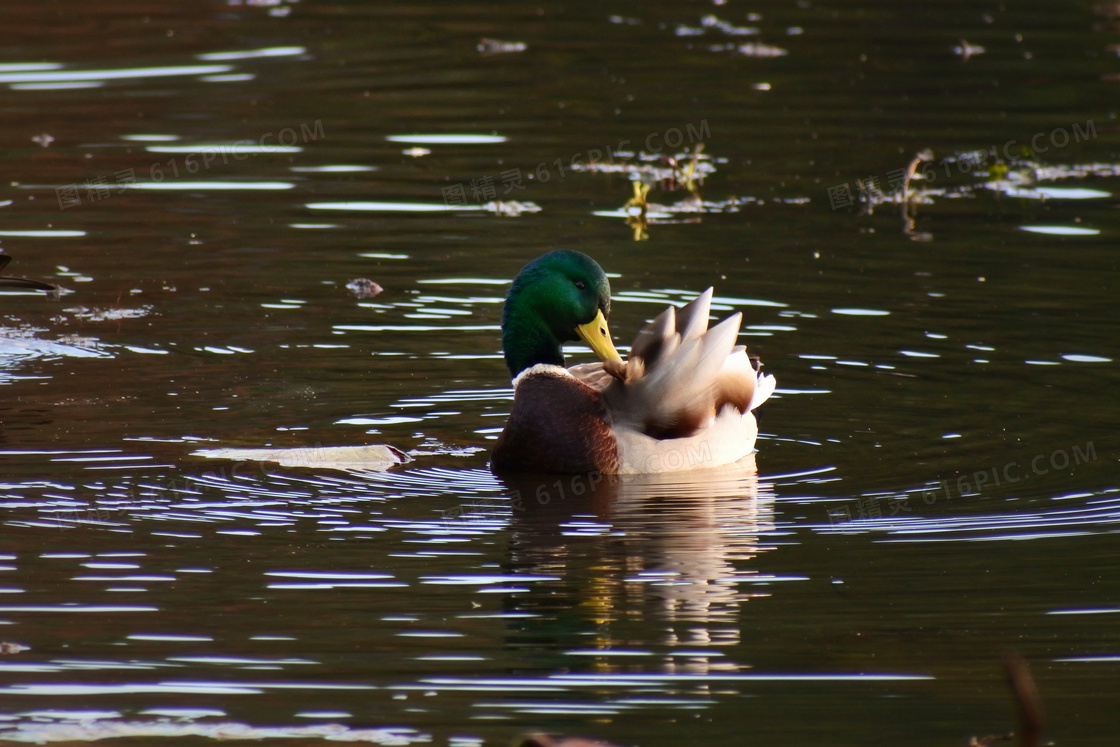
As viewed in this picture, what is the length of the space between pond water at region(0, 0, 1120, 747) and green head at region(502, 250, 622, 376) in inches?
22.4

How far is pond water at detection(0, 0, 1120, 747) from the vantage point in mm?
5375

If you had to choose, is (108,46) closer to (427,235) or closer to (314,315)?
(427,235)

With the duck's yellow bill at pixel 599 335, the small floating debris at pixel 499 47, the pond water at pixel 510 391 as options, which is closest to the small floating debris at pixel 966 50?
the pond water at pixel 510 391

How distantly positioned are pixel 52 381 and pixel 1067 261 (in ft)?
21.9

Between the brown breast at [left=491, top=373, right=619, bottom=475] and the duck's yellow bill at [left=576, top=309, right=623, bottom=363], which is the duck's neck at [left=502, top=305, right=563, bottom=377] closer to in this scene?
the duck's yellow bill at [left=576, top=309, right=623, bottom=363]

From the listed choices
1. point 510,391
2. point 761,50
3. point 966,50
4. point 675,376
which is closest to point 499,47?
point 761,50

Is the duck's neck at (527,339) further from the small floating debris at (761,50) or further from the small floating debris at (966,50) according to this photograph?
the small floating debris at (966,50)

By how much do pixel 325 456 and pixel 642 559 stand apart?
6.34 feet

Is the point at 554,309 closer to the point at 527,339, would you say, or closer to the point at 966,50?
the point at 527,339

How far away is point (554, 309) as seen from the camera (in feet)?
27.7

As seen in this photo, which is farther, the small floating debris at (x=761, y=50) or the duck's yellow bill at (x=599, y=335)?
the small floating debris at (x=761, y=50)

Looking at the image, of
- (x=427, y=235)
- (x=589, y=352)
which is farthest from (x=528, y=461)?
(x=427, y=235)

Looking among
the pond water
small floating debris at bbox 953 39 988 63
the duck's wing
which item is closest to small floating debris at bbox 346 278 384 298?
the pond water

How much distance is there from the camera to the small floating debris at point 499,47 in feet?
65.1
